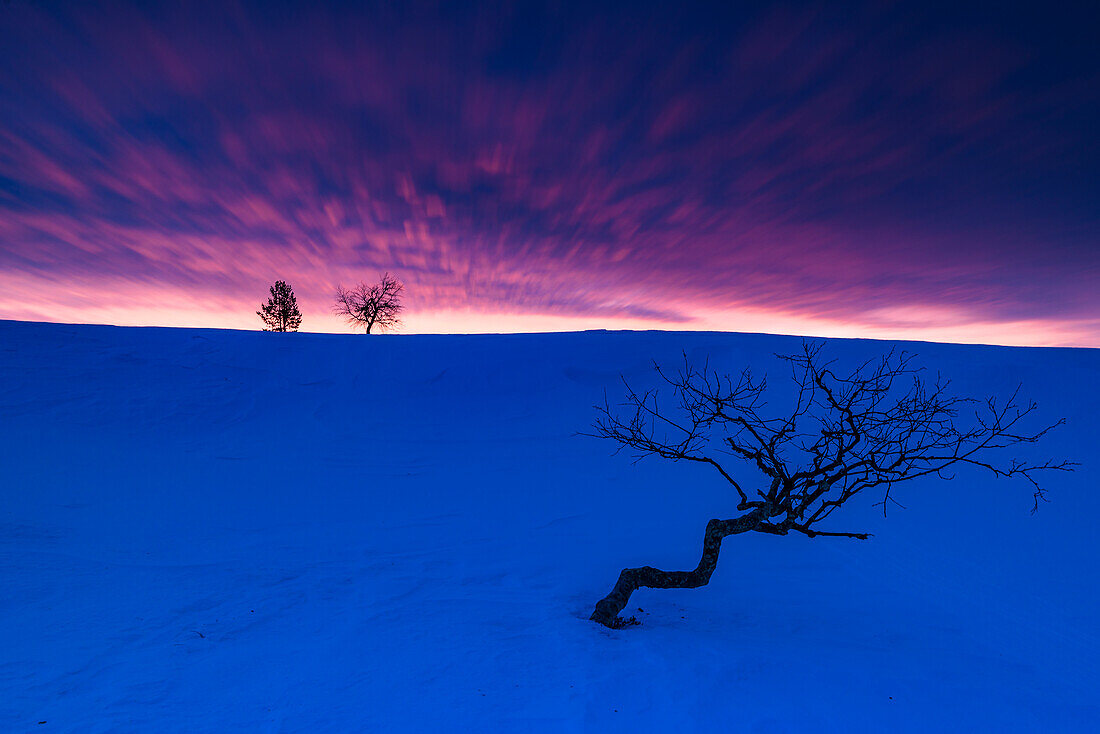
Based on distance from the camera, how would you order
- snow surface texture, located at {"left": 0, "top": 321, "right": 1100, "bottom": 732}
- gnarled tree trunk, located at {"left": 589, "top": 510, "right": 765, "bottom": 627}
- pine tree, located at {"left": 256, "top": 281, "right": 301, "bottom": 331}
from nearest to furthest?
snow surface texture, located at {"left": 0, "top": 321, "right": 1100, "bottom": 732}, gnarled tree trunk, located at {"left": 589, "top": 510, "right": 765, "bottom": 627}, pine tree, located at {"left": 256, "top": 281, "right": 301, "bottom": 331}

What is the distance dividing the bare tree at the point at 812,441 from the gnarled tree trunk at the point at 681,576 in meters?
0.01

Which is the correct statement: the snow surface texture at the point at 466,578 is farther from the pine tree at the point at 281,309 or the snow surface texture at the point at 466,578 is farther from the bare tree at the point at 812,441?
the pine tree at the point at 281,309

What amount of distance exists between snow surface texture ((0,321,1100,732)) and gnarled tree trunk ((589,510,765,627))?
0.82ft

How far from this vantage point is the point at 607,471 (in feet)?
38.5

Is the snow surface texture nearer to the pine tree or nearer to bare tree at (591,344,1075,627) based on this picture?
bare tree at (591,344,1075,627)

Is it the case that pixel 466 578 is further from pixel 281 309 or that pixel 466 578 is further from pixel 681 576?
pixel 281 309

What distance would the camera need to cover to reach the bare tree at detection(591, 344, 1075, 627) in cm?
507

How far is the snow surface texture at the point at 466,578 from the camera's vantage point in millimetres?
4027

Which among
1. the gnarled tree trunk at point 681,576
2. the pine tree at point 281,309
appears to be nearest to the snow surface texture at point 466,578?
the gnarled tree trunk at point 681,576

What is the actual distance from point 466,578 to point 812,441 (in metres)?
10.1

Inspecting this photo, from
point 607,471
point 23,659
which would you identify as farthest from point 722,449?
point 23,659

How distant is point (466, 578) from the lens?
21.9 ft

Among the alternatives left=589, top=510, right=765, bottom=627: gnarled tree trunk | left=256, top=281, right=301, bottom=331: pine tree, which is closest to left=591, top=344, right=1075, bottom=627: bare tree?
left=589, top=510, right=765, bottom=627: gnarled tree trunk

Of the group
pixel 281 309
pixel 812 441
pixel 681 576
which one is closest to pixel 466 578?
pixel 681 576
